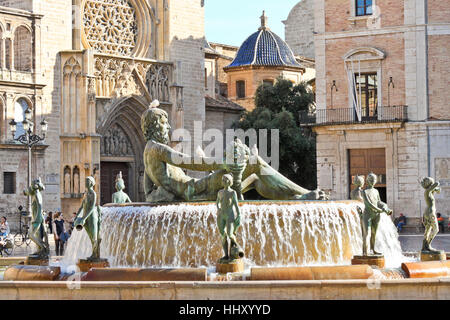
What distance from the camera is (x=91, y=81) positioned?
125 ft

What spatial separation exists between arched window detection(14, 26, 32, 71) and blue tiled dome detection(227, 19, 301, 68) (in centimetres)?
2228

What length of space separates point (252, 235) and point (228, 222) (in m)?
1.05

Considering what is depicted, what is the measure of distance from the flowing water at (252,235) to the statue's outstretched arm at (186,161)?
3.23 feet

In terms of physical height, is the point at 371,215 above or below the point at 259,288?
above

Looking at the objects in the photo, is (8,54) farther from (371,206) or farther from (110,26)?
(371,206)

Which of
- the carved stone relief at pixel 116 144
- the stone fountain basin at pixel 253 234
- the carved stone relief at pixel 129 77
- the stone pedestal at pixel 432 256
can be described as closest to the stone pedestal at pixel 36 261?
the stone fountain basin at pixel 253 234

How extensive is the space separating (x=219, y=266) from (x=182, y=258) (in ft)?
4.22

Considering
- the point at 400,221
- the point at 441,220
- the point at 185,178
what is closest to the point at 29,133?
the point at 400,221

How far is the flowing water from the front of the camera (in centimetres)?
1356

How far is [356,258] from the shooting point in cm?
1355

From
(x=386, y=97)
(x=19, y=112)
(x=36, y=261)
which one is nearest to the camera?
(x=36, y=261)

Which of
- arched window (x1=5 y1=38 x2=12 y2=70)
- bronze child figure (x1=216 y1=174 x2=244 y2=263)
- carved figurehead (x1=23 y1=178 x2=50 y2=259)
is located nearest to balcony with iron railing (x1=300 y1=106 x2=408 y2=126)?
arched window (x1=5 y1=38 x2=12 y2=70)

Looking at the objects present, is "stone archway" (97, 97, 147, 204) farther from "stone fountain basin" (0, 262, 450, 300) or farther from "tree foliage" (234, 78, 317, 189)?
"stone fountain basin" (0, 262, 450, 300)
